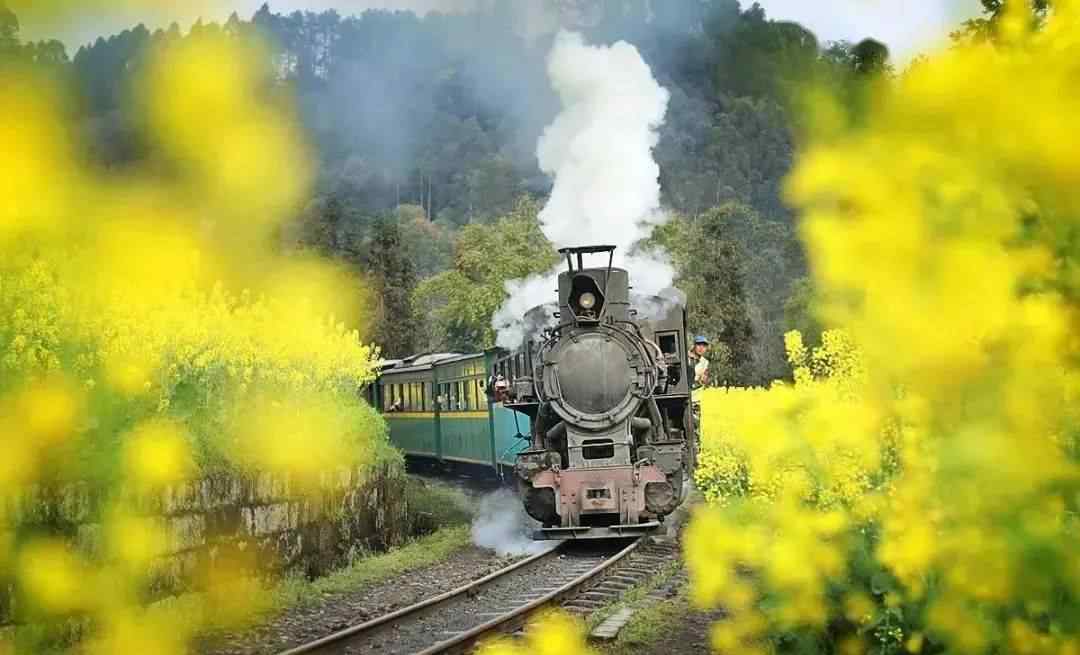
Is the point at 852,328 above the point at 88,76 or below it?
below

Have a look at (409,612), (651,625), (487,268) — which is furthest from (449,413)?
(651,625)

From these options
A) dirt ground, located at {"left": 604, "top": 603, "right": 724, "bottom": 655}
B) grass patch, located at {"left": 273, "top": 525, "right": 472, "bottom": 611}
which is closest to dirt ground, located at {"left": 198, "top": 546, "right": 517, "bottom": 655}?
grass patch, located at {"left": 273, "top": 525, "right": 472, "bottom": 611}

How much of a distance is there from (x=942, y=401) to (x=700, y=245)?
2960 centimetres

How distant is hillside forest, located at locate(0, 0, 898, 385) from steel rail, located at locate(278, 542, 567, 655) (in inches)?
129

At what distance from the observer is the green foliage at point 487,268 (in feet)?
94.2

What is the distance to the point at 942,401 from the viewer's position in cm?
244

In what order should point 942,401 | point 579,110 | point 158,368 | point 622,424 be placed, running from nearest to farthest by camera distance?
point 942,401 < point 158,368 < point 622,424 < point 579,110

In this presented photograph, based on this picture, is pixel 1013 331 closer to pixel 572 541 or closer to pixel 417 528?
pixel 572 541

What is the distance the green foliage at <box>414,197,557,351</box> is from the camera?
94.2 feet

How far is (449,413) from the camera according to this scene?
22344mm

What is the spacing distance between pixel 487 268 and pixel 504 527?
14.5m

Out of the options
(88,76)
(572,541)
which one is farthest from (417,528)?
(88,76)

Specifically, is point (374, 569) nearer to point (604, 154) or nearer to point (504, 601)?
point (504, 601)

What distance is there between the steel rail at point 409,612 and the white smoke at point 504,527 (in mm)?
452
